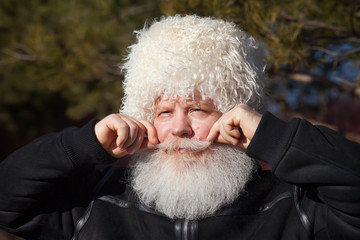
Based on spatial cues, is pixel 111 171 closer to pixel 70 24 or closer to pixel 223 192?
pixel 223 192

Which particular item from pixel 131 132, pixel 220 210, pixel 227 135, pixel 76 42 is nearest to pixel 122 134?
pixel 131 132

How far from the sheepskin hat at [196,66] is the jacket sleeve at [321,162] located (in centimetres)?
46

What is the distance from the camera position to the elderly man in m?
1.90

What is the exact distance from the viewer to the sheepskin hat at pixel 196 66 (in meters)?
2.22

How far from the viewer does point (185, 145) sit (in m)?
2.14

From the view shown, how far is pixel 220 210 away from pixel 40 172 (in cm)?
101

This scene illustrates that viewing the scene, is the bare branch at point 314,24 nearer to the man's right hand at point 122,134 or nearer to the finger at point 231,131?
the finger at point 231,131

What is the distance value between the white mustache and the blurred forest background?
106 cm

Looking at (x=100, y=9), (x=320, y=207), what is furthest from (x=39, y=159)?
(x=100, y=9)

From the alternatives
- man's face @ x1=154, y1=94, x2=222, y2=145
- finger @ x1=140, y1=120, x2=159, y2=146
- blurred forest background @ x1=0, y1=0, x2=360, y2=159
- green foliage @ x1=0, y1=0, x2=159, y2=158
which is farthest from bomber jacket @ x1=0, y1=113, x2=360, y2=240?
green foliage @ x1=0, y1=0, x2=159, y2=158

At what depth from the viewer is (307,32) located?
10.4ft

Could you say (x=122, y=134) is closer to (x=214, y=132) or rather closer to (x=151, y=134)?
(x=151, y=134)

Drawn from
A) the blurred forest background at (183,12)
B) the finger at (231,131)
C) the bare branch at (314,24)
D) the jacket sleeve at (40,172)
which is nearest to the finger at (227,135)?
the finger at (231,131)

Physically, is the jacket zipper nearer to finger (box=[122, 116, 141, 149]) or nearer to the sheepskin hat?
finger (box=[122, 116, 141, 149])
